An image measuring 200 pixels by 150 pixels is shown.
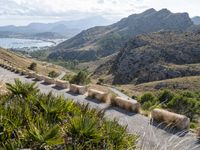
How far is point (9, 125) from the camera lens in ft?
32.4

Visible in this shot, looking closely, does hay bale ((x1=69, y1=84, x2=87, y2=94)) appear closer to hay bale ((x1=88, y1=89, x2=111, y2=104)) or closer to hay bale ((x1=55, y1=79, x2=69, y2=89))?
hay bale ((x1=88, y1=89, x2=111, y2=104))

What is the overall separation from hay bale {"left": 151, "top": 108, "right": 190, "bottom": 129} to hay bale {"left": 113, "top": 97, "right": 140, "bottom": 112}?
2194mm

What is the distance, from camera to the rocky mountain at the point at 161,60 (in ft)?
448

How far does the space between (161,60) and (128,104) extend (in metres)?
130

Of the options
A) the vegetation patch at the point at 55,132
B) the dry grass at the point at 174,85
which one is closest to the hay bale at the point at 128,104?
the vegetation patch at the point at 55,132

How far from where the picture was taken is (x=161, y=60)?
480 feet

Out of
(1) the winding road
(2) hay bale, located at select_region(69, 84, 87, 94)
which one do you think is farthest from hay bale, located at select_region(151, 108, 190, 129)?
(2) hay bale, located at select_region(69, 84, 87, 94)

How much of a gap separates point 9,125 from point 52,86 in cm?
1774

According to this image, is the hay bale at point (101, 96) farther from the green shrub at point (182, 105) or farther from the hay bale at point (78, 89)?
the green shrub at point (182, 105)

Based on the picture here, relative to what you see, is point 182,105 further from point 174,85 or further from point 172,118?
point 172,118

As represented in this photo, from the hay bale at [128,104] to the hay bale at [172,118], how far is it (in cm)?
219

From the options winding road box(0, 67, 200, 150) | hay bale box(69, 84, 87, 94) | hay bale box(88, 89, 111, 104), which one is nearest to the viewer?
winding road box(0, 67, 200, 150)

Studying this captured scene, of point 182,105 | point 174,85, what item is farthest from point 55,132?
point 174,85

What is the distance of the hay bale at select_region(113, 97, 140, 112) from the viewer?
1775cm
